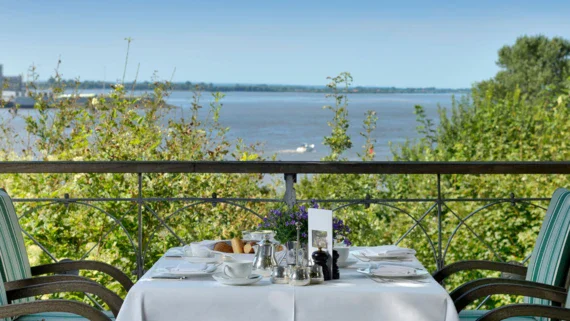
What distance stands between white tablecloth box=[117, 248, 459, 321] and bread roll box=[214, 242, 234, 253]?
435 millimetres

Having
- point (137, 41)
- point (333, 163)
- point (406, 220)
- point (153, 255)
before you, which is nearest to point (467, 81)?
point (137, 41)

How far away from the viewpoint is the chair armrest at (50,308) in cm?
206

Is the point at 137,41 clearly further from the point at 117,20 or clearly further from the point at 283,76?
the point at 283,76

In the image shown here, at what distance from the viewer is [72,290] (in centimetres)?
228

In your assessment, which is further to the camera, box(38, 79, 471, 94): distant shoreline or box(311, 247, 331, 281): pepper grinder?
box(38, 79, 471, 94): distant shoreline

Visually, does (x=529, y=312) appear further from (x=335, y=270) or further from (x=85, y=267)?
(x=85, y=267)

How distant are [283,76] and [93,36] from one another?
492 centimetres

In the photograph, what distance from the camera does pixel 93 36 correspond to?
18.3m

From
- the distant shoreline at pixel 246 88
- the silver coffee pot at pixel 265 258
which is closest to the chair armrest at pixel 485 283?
the silver coffee pot at pixel 265 258

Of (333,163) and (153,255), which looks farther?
(153,255)

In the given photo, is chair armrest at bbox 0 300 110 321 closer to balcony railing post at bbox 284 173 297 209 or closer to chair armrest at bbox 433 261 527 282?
balcony railing post at bbox 284 173 297 209

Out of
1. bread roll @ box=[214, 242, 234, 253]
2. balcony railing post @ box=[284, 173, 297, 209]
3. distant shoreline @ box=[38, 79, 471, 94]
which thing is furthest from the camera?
distant shoreline @ box=[38, 79, 471, 94]

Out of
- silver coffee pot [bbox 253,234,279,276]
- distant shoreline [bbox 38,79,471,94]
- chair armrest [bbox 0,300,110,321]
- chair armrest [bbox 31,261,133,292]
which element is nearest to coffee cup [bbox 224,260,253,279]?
silver coffee pot [bbox 253,234,279,276]

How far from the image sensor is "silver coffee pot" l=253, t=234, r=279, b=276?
225cm
